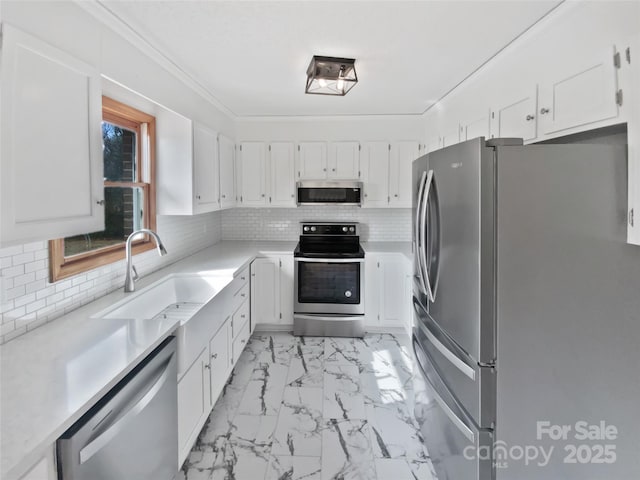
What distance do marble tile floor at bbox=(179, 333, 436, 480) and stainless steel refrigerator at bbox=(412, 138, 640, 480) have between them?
77 centimetres

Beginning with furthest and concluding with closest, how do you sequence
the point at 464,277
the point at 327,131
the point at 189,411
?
the point at 327,131, the point at 189,411, the point at 464,277

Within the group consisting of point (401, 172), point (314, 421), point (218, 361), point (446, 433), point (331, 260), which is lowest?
point (314, 421)

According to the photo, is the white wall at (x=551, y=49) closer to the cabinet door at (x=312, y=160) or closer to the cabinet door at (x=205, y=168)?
the cabinet door at (x=312, y=160)

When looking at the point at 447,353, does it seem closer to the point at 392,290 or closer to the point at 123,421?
the point at 123,421

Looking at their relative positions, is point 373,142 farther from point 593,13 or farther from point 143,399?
point 143,399

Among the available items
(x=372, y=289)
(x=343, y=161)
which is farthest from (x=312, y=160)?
(x=372, y=289)

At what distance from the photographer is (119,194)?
8.13ft

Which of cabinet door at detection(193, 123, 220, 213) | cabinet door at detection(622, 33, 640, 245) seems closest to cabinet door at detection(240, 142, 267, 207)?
cabinet door at detection(193, 123, 220, 213)

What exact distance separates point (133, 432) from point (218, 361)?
42.4 inches

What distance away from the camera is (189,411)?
1.90m

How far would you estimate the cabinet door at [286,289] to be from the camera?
153 inches

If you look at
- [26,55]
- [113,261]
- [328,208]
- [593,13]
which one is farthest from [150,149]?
[593,13]

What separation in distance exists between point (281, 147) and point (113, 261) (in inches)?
95.5

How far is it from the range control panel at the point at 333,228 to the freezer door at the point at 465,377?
96.1 inches
